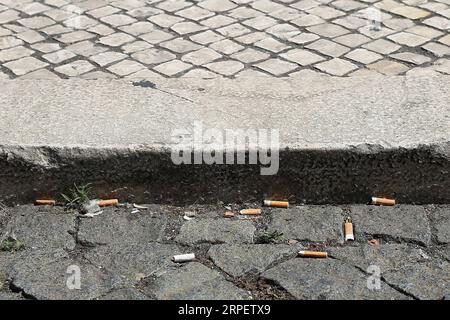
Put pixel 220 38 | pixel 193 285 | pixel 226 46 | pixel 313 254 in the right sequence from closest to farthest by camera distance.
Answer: pixel 193 285, pixel 313 254, pixel 226 46, pixel 220 38

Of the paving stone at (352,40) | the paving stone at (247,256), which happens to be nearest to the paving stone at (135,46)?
the paving stone at (352,40)

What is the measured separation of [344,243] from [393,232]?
0.22 meters

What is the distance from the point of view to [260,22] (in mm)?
4895

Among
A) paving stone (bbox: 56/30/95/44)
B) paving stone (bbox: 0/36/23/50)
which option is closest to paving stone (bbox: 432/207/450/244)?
paving stone (bbox: 56/30/95/44)

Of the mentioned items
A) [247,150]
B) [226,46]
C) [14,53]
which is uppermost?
[247,150]

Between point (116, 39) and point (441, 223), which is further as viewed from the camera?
point (116, 39)

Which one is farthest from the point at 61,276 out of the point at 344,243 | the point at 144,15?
the point at 144,15

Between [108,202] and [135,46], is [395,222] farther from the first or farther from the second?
[135,46]

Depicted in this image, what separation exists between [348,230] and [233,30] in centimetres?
188

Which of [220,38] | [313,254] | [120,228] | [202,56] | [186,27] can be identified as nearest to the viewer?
[313,254]

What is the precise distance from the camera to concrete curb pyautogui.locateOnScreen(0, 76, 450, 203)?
3477mm

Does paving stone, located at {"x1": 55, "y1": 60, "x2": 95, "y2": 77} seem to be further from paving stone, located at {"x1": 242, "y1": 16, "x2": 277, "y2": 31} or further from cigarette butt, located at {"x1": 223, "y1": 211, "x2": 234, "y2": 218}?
cigarette butt, located at {"x1": 223, "y1": 211, "x2": 234, "y2": 218}

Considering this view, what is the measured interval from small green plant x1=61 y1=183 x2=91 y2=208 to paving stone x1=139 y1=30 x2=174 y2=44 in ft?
4.64

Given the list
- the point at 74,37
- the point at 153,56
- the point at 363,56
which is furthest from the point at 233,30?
the point at 74,37
